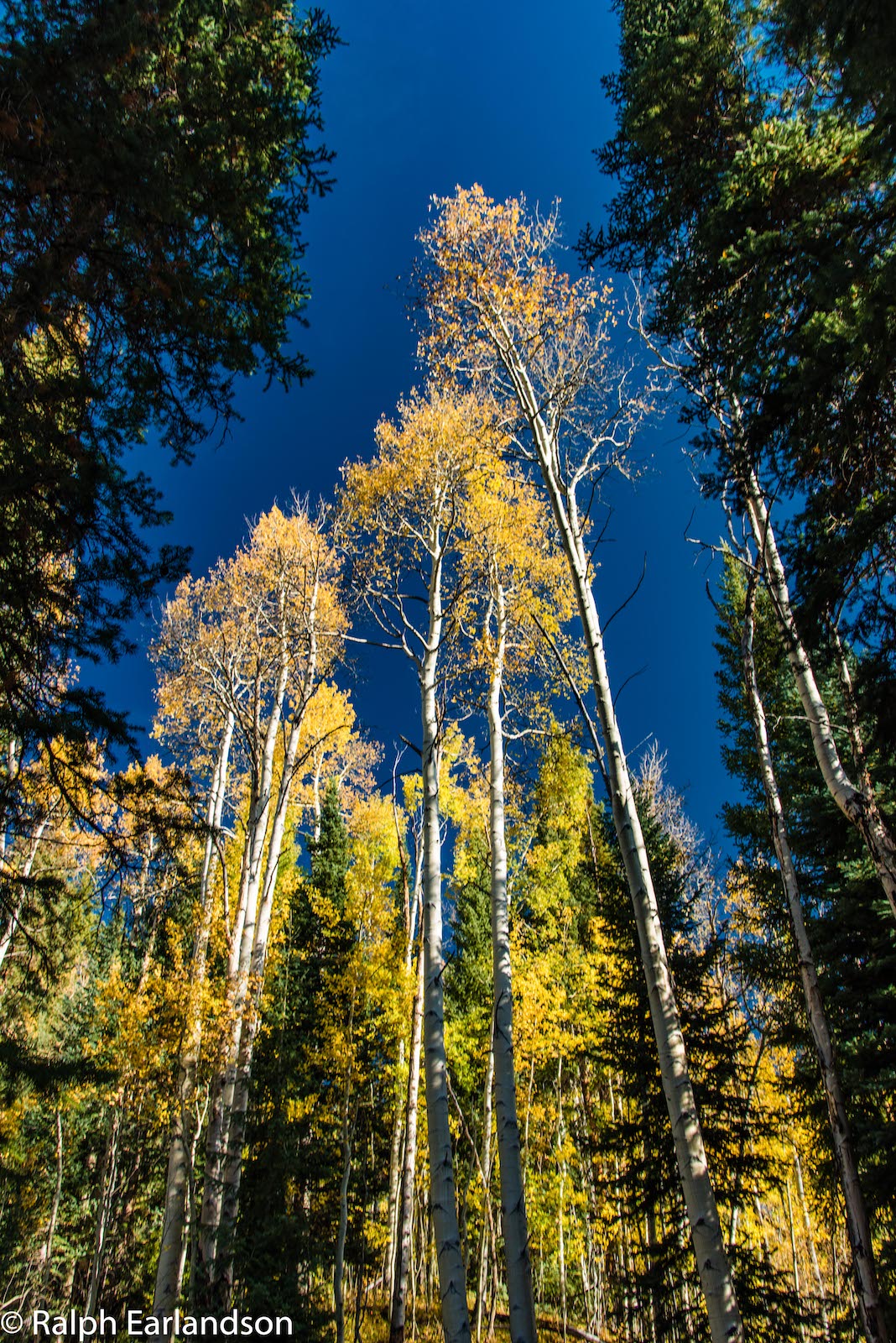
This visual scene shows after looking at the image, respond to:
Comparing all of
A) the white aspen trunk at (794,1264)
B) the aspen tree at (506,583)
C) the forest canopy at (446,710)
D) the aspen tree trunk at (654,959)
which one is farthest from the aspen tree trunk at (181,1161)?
the white aspen trunk at (794,1264)

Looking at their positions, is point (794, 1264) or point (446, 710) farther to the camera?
point (794, 1264)

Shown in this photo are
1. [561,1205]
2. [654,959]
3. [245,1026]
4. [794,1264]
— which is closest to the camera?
[654,959]

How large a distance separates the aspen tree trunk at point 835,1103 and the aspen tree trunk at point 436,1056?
2.74 meters

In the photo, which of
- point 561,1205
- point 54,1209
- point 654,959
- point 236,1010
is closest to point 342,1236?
point 561,1205

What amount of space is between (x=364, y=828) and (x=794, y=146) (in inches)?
595

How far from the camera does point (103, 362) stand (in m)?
3.60

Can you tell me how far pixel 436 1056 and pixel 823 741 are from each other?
4035mm

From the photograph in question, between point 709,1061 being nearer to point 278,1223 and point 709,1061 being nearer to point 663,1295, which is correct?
point 663,1295

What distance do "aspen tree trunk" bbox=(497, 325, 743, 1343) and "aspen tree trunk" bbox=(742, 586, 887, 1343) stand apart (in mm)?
1203

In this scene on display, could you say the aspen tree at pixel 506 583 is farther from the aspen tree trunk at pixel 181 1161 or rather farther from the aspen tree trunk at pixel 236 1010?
the aspen tree trunk at pixel 181 1161

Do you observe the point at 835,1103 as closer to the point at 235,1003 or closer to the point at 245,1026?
the point at 235,1003

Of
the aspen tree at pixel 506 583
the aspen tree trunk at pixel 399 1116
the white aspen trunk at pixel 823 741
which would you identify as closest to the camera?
the white aspen trunk at pixel 823 741

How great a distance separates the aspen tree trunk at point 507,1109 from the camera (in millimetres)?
3992

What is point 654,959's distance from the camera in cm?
358
